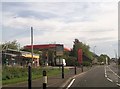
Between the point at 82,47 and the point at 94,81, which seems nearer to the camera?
the point at 94,81

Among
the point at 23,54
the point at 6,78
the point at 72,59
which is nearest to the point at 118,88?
the point at 6,78

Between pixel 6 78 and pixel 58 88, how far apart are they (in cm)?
1101

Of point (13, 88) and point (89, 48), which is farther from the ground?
point (89, 48)

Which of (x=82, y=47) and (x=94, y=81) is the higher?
(x=82, y=47)

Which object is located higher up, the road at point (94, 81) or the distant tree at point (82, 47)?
the distant tree at point (82, 47)

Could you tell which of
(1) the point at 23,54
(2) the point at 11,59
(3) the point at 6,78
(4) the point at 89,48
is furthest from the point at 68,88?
(4) the point at 89,48

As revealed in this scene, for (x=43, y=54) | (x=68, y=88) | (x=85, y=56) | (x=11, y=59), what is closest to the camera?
(x=68, y=88)

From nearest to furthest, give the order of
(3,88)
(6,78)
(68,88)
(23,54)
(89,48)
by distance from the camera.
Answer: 1. (3,88)
2. (68,88)
3. (6,78)
4. (23,54)
5. (89,48)

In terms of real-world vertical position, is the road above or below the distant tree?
below

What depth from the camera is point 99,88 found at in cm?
2158

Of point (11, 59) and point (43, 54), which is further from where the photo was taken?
point (43, 54)

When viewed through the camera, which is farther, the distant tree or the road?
the distant tree

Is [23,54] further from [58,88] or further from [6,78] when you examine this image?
[58,88]

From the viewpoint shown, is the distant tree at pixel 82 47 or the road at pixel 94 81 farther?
the distant tree at pixel 82 47
